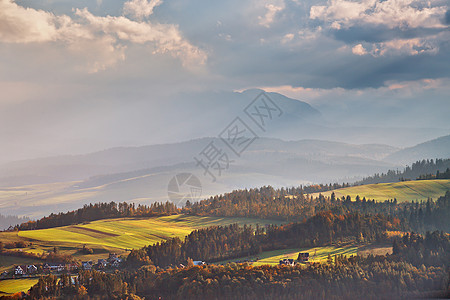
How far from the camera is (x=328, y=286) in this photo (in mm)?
107625

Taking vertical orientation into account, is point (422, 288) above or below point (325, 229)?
below

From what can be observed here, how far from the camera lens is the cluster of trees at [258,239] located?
145375 millimetres

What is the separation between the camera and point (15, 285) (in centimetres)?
11488

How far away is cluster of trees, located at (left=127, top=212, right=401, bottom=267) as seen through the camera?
145 metres

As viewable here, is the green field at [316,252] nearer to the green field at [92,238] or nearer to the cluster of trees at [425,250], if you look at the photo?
the cluster of trees at [425,250]

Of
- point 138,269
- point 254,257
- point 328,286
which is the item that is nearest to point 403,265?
point 328,286

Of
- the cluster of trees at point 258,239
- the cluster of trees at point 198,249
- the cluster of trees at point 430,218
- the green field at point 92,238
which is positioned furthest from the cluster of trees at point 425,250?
the green field at point 92,238

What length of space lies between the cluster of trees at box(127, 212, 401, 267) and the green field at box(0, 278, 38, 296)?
28.2m

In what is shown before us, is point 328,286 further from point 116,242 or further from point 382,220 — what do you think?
point 116,242

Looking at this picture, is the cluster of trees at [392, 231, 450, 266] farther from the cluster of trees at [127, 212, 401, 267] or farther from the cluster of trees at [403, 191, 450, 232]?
the cluster of trees at [403, 191, 450, 232]

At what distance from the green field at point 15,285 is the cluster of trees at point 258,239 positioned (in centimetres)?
2821

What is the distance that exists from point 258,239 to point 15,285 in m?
72.8

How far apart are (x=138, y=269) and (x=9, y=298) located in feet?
113

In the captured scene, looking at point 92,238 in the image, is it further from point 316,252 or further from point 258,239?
point 316,252
